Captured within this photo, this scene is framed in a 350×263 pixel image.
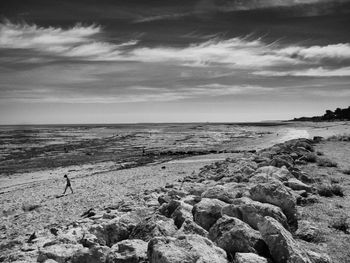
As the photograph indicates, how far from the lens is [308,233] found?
8031mm

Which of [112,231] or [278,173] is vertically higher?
[278,173]

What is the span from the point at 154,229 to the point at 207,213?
1561 millimetres

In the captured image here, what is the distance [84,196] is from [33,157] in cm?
3068

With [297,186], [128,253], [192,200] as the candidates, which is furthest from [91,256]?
[297,186]

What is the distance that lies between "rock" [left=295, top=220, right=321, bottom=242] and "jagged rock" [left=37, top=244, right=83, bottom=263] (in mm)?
5324

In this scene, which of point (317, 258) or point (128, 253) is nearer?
point (128, 253)

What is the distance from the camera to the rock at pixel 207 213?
7758 mm

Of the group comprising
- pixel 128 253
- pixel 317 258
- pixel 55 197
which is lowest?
pixel 55 197

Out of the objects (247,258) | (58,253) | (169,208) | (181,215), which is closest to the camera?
(247,258)

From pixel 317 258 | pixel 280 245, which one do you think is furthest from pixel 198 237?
pixel 317 258

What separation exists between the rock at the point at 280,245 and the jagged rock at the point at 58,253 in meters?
3.98

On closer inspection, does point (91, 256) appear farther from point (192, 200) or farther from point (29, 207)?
point (29, 207)

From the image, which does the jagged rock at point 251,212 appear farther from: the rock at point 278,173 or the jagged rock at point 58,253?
the rock at point 278,173

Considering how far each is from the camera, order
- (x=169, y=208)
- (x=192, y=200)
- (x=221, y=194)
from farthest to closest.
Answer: (x=192, y=200) < (x=221, y=194) < (x=169, y=208)
